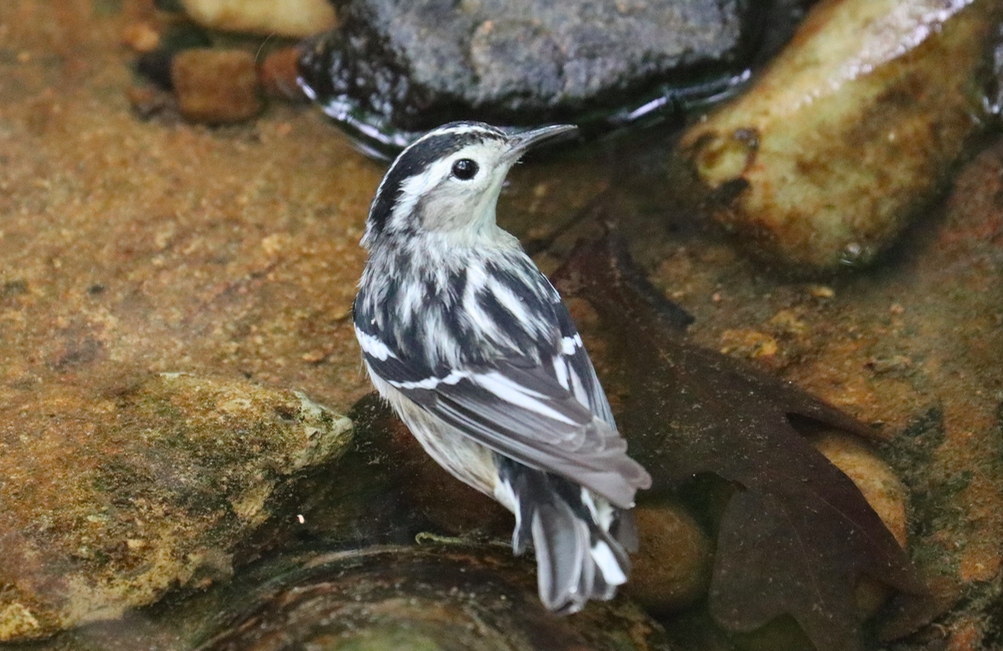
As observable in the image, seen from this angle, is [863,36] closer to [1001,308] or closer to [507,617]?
[1001,308]

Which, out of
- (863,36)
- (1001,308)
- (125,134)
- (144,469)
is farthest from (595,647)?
(125,134)

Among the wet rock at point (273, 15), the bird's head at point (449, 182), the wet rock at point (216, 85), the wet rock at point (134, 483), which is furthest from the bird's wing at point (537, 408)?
the wet rock at point (273, 15)

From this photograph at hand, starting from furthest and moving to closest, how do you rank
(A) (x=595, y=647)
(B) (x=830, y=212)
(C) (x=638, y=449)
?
(B) (x=830, y=212), (C) (x=638, y=449), (A) (x=595, y=647)

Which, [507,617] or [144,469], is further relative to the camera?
[144,469]

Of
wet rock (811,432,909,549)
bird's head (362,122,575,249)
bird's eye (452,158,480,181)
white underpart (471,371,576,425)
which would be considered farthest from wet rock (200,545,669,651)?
bird's eye (452,158,480,181)

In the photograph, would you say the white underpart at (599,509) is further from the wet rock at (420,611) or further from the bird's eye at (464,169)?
the bird's eye at (464,169)

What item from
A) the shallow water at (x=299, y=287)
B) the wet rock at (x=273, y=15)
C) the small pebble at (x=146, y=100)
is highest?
the wet rock at (x=273, y=15)

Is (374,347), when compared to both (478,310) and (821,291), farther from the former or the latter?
(821,291)
